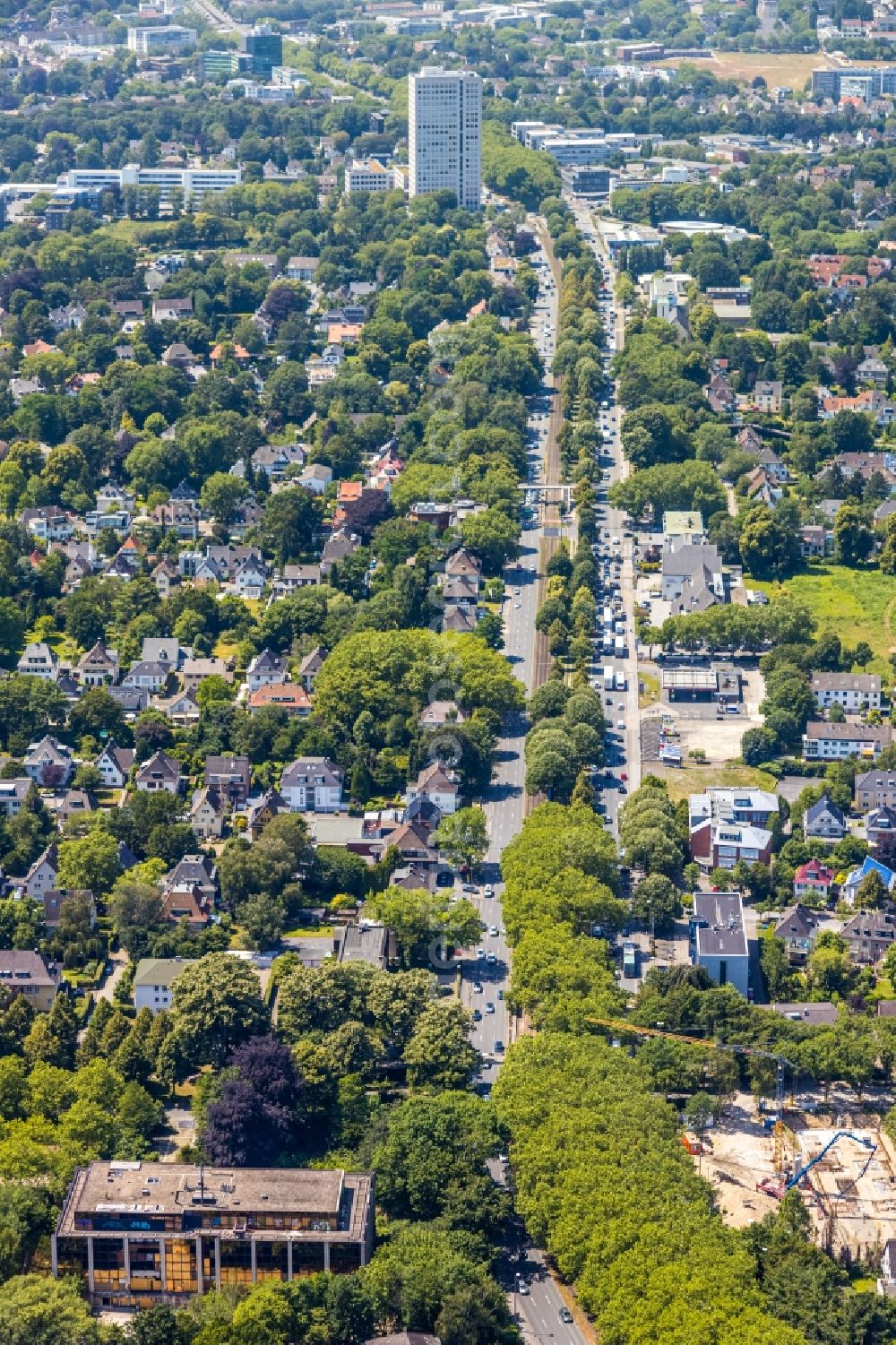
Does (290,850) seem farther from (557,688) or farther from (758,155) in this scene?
(758,155)

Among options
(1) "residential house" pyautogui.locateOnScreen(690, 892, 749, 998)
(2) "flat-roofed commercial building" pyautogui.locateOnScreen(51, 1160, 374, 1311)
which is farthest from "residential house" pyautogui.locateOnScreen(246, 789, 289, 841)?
(2) "flat-roofed commercial building" pyautogui.locateOnScreen(51, 1160, 374, 1311)

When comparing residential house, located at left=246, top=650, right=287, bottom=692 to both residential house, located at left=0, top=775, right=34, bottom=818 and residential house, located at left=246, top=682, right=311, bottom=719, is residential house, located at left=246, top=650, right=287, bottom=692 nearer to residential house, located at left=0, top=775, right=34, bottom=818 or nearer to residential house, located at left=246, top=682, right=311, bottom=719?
residential house, located at left=246, top=682, right=311, bottom=719

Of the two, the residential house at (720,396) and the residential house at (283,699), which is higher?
the residential house at (720,396)

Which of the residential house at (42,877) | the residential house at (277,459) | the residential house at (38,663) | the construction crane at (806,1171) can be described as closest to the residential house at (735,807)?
the construction crane at (806,1171)

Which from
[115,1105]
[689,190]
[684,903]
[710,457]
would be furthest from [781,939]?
[689,190]

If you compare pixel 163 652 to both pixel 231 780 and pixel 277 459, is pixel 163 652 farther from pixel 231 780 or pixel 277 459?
pixel 277 459

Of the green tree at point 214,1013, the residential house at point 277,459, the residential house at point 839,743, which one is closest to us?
the green tree at point 214,1013

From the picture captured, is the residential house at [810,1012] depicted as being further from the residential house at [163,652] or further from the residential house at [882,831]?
the residential house at [163,652]
